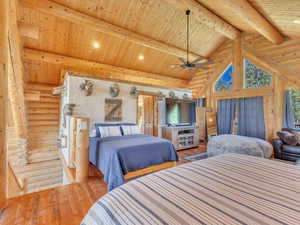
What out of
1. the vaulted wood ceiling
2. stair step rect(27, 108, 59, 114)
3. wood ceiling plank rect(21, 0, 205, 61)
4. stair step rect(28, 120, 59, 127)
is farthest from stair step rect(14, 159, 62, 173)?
wood ceiling plank rect(21, 0, 205, 61)

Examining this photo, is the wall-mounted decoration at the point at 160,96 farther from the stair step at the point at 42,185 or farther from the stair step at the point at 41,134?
the stair step at the point at 42,185

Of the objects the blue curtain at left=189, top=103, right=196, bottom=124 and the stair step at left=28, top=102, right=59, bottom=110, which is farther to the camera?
the blue curtain at left=189, top=103, right=196, bottom=124

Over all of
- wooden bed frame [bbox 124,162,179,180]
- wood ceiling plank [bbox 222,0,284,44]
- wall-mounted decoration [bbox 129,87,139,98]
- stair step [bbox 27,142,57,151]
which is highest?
wood ceiling plank [bbox 222,0,284,44]

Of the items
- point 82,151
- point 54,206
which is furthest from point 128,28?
point 54,206

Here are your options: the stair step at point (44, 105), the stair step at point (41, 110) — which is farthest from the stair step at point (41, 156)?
the stair step at point (44, 105)

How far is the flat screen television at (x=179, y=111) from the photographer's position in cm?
552

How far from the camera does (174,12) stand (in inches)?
174

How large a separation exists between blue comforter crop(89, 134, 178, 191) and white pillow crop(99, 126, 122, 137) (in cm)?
33

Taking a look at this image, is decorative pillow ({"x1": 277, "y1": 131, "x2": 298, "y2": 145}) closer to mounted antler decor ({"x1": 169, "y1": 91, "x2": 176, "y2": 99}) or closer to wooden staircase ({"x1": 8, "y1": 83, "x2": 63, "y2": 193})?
mounted antler decor ({"x1": 169, "y1": 91, "x2": 176, "y2": 99})

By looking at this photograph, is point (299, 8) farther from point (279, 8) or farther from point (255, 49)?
point (255, 49)

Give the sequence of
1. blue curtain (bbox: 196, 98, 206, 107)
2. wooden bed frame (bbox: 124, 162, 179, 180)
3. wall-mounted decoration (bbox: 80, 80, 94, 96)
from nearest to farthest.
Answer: wooden bed frame (bbox: 124, 162, 179, 180)
wall-mounted decoration (bbox: 80, 80, 94, 96)
blue curtain (bbox: 196, 98, 206, 107)

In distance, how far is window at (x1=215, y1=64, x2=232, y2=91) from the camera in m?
6.22

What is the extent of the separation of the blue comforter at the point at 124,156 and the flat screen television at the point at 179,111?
2.44m

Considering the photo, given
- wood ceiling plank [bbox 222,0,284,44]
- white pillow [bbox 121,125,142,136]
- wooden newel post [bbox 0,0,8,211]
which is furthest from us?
white pillow [bbox 121,125,142,136]
